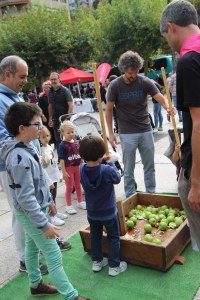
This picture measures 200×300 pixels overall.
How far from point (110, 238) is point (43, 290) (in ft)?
2.58

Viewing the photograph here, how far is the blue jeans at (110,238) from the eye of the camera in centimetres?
344

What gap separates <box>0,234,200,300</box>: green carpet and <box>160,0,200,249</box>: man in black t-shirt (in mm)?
869

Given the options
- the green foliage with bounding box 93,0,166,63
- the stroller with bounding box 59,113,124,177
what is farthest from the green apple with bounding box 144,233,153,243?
the green foliage with bounding box 93,0,166,63

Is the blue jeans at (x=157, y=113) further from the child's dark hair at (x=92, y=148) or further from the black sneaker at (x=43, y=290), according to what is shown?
the black sneaker at (x=43, y=290)

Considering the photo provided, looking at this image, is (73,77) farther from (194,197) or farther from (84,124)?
(194,197)

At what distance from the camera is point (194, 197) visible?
221 cm

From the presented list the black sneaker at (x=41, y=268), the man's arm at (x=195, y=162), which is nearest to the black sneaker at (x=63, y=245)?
the black sneaker at (x=41, y=268)

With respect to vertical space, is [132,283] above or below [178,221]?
below

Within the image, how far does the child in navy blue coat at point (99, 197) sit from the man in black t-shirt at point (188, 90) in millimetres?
1006

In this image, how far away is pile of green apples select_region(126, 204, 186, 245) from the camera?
12.9ft

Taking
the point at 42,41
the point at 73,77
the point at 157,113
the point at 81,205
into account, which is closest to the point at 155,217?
the point at 81,205

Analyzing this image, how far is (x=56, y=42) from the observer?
26.2 meters

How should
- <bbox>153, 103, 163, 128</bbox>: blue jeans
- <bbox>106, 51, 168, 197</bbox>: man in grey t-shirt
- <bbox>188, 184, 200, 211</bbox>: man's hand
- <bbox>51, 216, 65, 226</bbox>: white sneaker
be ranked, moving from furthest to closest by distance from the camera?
<bbox>153, 103, 163, 128</bbox>: blue jeans
<bbox>51, 216, 65, 226</bbox>: white sneaker
<bbox>106, 51, 168, 197</bbox>: man in grey t-shirt
<bbox>188, 184, 200, 211</bbox>: man's hand

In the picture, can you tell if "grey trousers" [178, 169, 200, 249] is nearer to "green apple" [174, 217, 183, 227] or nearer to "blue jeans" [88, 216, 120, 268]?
"blue jeans" [88, 216, 120, 268]
